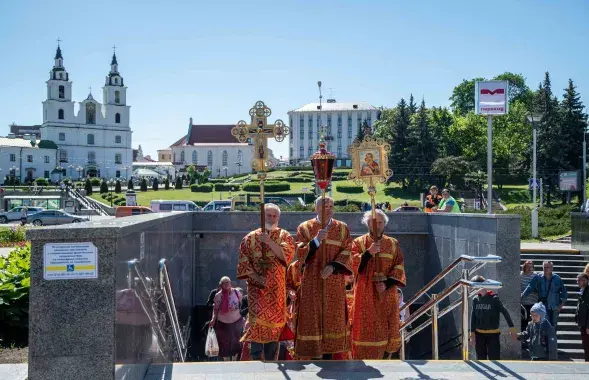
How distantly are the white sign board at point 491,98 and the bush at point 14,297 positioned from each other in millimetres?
11119

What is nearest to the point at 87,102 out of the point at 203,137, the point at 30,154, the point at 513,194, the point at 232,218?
the point at 30,154

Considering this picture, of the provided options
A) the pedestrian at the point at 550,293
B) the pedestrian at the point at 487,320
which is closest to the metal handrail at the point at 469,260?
the pedestrian at the point at 487,320

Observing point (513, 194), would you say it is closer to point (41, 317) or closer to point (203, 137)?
point (41, 317)

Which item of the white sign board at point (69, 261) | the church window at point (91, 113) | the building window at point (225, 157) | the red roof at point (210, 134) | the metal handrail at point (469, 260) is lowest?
the metal handrail at point (469, 260)

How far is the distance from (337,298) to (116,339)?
12.3 ft

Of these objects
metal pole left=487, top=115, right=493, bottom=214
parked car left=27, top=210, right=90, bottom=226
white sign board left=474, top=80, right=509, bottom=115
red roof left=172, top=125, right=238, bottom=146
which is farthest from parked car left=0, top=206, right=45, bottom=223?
red roof left=172, top=125, right=238, bottom=146

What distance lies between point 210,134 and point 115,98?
2620cm

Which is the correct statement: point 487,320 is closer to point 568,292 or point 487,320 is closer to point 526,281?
point 526,281

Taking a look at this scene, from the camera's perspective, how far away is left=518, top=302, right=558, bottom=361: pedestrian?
398 inches

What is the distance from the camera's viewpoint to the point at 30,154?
10706 cm

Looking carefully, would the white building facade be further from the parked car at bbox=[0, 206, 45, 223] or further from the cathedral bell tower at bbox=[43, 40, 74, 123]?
the parked car at bbox=[0, 206, 45, 223]

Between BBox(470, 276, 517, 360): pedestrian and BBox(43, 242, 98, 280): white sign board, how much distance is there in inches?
248

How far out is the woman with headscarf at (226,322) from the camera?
10.3m

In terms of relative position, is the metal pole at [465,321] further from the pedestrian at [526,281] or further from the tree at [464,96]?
the tree at [464,96]
